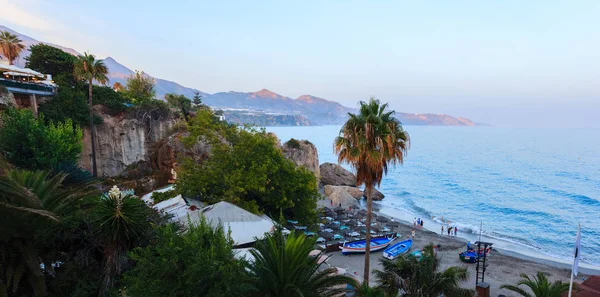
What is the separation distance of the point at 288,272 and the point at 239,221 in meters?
7.04

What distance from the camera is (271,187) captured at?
59.0 feet

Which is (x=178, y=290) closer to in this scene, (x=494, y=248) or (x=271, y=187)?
(x=271, y=187)

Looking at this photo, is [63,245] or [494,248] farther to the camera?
[494,248]

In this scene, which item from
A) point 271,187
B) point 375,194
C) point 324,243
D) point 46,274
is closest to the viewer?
point 46,274

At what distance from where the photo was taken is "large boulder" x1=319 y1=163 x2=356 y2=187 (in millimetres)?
63453

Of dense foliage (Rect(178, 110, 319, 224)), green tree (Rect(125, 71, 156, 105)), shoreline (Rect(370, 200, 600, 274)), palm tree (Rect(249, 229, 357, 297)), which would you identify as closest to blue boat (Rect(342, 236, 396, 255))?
dense foliage (Rect(178, 110, 319, 224))

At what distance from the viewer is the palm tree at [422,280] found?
439 inches

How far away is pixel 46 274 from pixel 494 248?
1488 inches

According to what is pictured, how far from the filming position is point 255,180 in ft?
57.2

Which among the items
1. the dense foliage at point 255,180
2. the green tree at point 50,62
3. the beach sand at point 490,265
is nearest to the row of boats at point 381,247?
the beach sand at point 490,265

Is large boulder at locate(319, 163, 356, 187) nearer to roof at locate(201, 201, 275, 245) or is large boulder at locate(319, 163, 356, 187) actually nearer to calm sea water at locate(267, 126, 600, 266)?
calm sea water at locate(267, 126, 600, 266)

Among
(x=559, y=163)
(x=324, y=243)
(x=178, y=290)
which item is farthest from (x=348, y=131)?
(x=559, y=163)

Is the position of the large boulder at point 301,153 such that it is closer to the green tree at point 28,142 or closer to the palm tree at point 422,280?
the green tree at point 28,142

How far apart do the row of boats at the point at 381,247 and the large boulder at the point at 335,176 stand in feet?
107
